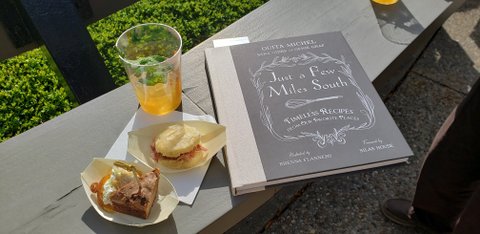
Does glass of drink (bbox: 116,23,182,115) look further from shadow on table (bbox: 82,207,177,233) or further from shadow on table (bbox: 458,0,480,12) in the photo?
shadow on table (bbox: 458,0,480,12)

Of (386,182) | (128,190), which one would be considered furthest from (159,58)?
(386,182)

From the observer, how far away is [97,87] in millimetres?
1677

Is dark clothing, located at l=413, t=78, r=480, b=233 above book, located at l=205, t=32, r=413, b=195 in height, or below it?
below

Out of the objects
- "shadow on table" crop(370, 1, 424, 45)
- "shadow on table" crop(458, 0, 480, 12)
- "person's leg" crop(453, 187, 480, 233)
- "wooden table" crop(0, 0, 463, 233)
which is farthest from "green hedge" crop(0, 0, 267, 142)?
"person's leg" crop(453, 187, 480, 233)

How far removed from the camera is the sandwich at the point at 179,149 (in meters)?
0.98

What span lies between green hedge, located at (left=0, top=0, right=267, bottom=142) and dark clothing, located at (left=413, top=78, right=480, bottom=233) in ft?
4.71

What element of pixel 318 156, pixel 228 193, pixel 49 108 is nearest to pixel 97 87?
pixel 49 108

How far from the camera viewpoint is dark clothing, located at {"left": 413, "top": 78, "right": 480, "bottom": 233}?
1157 mm

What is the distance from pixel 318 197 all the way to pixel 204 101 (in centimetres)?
86

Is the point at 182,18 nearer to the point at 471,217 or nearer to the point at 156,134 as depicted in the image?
the point at 156,134

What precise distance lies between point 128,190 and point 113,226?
9 centimetres

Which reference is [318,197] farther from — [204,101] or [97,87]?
[97,87]

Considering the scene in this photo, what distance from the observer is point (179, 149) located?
0.98 metres

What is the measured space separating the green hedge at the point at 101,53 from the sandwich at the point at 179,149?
2.96 ft
